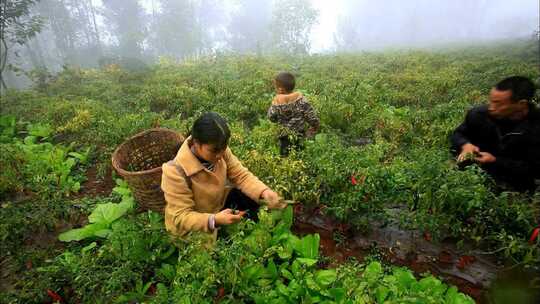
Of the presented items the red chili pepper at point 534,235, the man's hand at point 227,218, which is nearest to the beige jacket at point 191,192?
the man's hand at point 227,218

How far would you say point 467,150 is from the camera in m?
3.30

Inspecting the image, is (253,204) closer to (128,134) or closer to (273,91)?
(128,134)

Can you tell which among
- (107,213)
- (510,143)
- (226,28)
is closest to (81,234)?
(107,213)

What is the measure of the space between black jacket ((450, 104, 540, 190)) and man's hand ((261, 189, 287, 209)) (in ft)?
7.34

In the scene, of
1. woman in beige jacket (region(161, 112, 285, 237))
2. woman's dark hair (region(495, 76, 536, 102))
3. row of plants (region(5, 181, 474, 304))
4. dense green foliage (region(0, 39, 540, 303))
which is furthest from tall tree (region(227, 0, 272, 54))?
row of plants (region(5, 181, 474, 304))

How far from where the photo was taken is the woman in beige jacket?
2.45 meters

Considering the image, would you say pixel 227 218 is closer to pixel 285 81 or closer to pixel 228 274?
pixel 228 274

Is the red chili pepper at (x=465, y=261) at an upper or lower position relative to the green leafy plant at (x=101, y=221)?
lower

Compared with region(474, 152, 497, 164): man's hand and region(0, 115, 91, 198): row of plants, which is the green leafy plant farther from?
region(474, 152, 497, 164): man's hand

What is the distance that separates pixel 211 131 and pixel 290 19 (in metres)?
45.0

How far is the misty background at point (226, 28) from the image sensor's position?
39.5m

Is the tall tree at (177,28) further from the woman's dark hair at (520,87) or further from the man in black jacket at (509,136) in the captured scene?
the woman's dark hair at (520,87)

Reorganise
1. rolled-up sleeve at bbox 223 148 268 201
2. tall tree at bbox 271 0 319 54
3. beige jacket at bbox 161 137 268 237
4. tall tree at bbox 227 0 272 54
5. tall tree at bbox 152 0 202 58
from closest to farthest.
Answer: beige jacket at bbox 161 137 268 237 < rolled-up sleeve at bbox 223 148 268 201 < tall tree at bbox 271 0 319 54 < tall tree at bbox 152 0 202 58 < tall tree at bbox 227 0 272 54

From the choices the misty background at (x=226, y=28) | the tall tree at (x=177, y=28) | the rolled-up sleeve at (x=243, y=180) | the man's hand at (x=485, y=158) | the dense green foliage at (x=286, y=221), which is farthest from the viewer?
the tall tree at (x=177, y=28)
